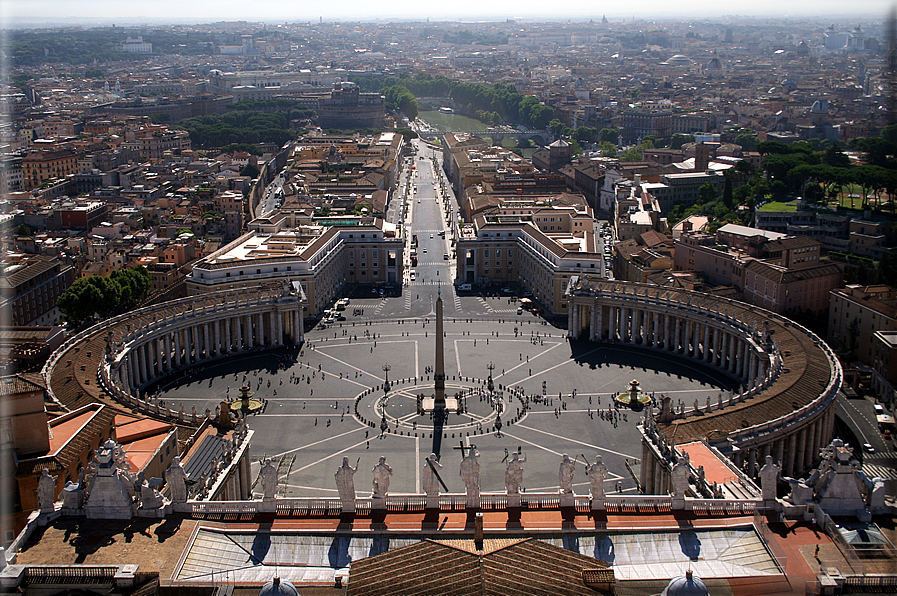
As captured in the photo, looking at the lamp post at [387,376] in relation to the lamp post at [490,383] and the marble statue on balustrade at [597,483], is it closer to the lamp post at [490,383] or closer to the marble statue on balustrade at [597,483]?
the lamp post at [490,383]

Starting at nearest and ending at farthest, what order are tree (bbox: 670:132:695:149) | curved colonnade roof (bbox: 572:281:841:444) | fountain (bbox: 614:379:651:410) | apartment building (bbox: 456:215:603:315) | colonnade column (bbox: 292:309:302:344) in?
curved colonnade roof (bbox: 572:281:841:444) < fountain (bbox: 614:379:651:410) < colonnade column (bbox: 292:309:302:344) < apartment building (bbox: 456:215:603:315) < tree (bbox: 670:132:695:149)

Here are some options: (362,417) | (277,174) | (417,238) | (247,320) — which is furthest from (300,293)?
(277,174)

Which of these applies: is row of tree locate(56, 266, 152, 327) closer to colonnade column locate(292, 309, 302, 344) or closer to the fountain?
colonnade column locate(292, 309, 302, 344)

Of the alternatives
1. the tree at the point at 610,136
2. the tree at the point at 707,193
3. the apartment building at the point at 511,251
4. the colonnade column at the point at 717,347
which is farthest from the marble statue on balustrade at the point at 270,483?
the tree at the point at 610,136

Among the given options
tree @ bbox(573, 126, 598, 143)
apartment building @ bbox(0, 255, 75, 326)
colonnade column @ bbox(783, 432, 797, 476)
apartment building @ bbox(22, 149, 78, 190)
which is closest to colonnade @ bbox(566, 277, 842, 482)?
colonnade column @ bbox(783, 432, 797, 476)

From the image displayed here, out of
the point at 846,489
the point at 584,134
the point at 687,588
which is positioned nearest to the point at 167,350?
the point at 846,489

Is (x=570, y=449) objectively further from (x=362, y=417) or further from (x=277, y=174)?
(x=277, y=174)
